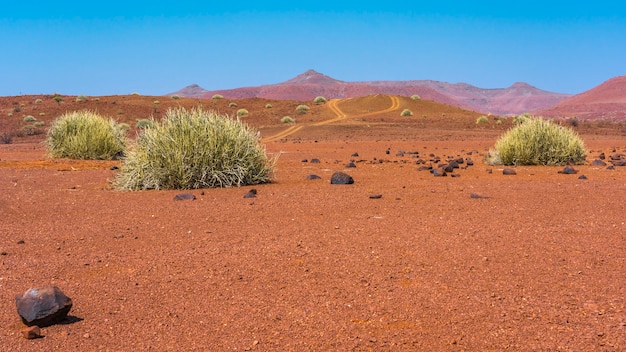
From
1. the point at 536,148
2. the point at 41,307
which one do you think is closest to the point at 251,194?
the point at 41,307

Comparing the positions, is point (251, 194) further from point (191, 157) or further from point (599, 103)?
point (599, 103)

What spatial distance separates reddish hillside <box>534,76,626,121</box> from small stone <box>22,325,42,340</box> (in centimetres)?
10035

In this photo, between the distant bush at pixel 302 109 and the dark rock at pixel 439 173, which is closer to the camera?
the dark rock at pixel 439 173

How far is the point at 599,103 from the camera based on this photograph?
120 metres

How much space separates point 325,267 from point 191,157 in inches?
261

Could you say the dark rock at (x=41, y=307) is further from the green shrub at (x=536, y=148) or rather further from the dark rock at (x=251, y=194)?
the green shrub at (x=536, y=148)

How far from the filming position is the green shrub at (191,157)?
1154 centimetres

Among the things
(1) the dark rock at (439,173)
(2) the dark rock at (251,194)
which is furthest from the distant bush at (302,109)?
(2) the dark rock at (251,194)

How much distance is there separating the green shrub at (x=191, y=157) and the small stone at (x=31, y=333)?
7375 millimetres

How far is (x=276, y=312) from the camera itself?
15.0 feet

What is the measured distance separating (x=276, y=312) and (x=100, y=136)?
1594 cm

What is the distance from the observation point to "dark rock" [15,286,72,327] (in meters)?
Result: 4.22

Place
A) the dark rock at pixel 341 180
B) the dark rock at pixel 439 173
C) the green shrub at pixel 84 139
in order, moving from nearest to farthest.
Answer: the dark rock at pixel 341 180, the dark rock at pixel 439 173, the green shrub at pixel 84 139

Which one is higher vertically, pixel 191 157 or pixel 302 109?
pixel 191 157
